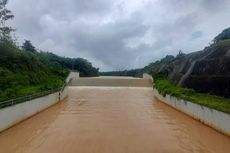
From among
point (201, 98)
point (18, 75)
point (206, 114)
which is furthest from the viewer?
point (18, 75)

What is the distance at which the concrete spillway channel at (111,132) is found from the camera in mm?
11047

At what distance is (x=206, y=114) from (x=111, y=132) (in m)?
4.75

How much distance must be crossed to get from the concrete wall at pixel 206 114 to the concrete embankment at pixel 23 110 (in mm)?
8602

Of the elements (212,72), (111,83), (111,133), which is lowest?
(111,133)

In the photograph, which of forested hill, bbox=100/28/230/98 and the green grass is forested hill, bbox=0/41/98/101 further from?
forested hill, bbox=100/28/230/98

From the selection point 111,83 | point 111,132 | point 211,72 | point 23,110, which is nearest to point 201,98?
point 211,72

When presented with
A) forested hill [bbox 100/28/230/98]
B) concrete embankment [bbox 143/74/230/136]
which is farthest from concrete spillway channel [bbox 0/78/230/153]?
forested hill [bbox 100/28/230/98]

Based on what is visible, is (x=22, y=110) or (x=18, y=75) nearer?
(x=22, y=110)

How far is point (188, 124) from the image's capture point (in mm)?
16250

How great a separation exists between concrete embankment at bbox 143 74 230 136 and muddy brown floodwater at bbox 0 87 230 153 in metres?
0.28

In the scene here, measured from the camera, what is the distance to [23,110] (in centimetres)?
1675

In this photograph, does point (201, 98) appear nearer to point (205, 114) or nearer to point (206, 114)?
point (205, 114)

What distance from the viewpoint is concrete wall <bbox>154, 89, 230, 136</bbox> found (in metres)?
12.9

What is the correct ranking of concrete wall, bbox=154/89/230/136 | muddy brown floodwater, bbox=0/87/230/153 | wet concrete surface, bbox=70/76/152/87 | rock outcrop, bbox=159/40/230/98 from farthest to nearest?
1. wet concrete surface, bbox=70/76/152/87
2. rock outcrop, bbox=159/40/230/98
3. concrete wall, bbox=154/89/230/136
4. muddy brown floodwater, bbox=0/87/230/153
